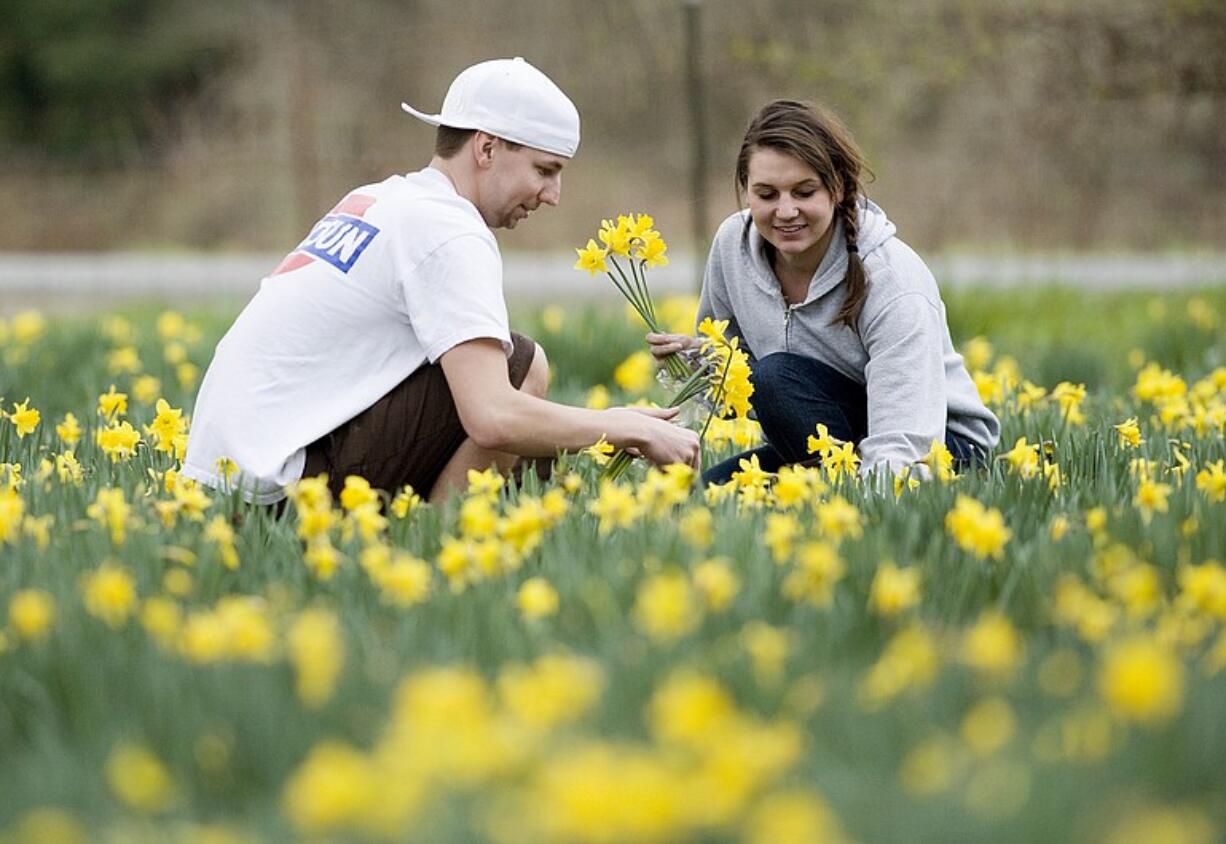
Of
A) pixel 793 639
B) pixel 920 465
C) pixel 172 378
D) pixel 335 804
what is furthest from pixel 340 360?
pixel 172 378

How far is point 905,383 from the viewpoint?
146 inches

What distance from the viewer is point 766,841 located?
1.50 meters

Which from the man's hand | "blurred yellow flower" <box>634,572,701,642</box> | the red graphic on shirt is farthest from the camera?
the red graphic on shirt

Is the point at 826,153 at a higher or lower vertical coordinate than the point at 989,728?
higher

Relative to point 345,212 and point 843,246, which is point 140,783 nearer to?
point 345,212

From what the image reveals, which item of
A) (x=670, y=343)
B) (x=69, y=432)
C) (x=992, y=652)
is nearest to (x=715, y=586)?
(x=992, y=652)

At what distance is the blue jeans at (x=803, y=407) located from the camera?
394cm

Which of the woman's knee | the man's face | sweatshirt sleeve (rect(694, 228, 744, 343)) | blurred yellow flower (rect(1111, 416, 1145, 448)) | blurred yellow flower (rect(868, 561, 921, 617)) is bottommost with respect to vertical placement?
blurred yellow flower (rect(868, 561, 921, 617))

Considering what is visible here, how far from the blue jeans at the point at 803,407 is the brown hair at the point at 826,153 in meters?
0.15

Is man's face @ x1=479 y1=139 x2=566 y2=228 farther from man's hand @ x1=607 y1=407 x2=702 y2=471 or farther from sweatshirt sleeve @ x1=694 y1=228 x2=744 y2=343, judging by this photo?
sweatshirt sleeve @ x1=694 y1=228 x2=744 y2=343

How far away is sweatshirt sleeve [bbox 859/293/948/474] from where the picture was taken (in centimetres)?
366

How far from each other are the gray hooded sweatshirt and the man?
522mm

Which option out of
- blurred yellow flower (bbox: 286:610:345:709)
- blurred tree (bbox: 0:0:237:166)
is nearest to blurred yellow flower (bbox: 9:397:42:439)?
blurred yellow flower (bbox: 286:610:345:709)

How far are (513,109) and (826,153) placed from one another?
74 centimetres
